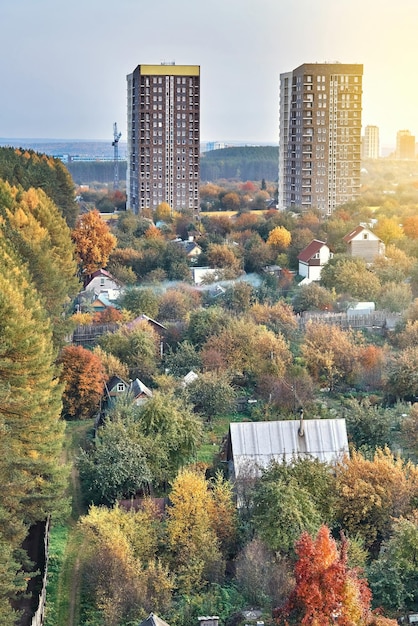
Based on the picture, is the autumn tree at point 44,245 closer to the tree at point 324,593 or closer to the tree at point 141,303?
the tree at point 141,303

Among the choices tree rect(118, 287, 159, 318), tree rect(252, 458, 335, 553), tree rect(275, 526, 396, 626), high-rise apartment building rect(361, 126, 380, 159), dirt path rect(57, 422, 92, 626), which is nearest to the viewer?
tree rect(275, 526, 396, 626)

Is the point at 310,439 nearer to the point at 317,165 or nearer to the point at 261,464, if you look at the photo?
the point at 261,464

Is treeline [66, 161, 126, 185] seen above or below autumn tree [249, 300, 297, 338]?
above

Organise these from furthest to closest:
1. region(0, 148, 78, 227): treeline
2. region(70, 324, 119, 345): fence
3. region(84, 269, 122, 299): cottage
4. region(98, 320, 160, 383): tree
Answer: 1. region(0, 148, 78, 227): treeline
2. region(84, 269, 122, 299): cottage
3. region(70, 324, 119, 345): fence
4. region(98, 320, 160, 383): tree

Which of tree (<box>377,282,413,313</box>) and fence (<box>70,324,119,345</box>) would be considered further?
tree (<box>377,282,413,313</box>)

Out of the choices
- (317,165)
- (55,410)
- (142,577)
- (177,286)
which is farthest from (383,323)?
(317,165)

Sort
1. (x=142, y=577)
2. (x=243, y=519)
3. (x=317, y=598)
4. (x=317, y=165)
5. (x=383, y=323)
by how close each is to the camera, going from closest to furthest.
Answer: (x=317, y=598)
(x=142, y=577)
(x=243, y=519)
(x=383, y=323)
(x=317, y=165)

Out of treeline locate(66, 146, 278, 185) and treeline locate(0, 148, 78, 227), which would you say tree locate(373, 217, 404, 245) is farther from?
treeline locate(66, 146, 278, 185)

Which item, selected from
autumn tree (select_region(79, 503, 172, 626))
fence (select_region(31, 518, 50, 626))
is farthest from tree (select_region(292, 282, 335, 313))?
fence (select_region(31, 518, 50, 626))
